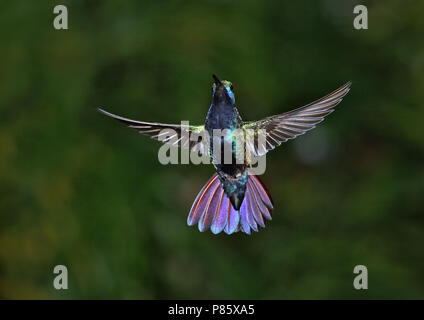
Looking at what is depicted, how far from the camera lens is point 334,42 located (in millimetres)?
2818

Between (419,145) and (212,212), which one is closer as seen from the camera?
(212,212)

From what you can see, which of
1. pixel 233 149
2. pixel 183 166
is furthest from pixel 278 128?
pixel 183 166

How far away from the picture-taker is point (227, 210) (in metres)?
0.99

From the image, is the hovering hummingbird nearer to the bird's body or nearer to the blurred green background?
the bird's body

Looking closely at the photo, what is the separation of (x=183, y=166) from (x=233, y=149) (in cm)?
160

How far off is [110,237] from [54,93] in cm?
61

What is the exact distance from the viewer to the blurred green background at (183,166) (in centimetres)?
229

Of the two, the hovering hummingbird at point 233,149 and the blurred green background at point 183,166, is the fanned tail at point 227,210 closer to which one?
the hovering hummingbird at point 233,149

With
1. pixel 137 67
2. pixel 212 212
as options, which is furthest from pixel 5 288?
pixel 212 212

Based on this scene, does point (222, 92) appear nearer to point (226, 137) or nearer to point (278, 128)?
point (226, 137)

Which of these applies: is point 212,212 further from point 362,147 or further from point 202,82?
point 362,147

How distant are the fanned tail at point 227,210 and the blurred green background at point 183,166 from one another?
1223mm

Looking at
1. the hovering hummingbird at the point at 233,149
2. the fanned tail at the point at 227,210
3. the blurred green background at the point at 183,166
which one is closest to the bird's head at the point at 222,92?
the hovering hummingbird at the point at 233,149

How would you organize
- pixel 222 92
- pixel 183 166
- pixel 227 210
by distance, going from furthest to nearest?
pixel 183 166
pixel 227 210
pixel 222 92
